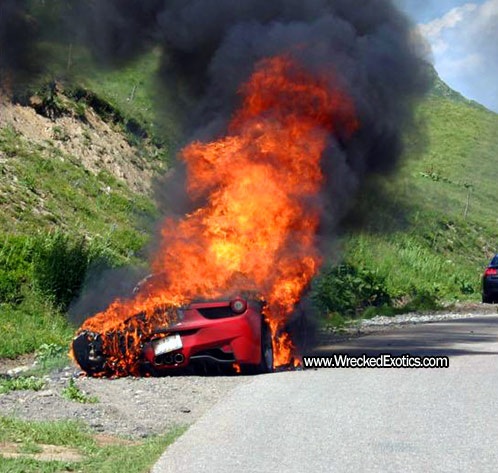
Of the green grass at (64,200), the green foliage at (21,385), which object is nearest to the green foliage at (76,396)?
the green foliage at (21,385)

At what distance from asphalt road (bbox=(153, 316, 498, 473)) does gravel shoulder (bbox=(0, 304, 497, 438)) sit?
14.2 inches

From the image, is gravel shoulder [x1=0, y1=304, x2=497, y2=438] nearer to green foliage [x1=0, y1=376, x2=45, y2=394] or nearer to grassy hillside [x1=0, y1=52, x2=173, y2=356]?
green foliage [x1=0, y1=376, x2=45, y2=394]

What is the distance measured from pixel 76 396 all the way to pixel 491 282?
22199 mm

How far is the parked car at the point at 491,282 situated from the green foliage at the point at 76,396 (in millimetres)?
21208

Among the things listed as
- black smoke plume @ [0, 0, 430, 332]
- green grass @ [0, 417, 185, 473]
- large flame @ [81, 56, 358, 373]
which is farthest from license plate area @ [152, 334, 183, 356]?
black smoke plume @ [0, 0, 430, 332]

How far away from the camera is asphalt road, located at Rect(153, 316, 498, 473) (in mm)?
7473

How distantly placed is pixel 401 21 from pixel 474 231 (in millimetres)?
45207

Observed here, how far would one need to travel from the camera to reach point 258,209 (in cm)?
1416

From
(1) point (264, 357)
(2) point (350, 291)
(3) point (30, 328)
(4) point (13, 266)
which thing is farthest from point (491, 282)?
(1) point (264, 357)

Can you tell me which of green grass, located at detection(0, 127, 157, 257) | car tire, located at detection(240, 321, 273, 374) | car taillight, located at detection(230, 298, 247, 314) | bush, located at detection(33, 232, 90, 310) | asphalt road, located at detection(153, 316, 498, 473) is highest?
green grass, located at detection(0, 127, 157, 257)

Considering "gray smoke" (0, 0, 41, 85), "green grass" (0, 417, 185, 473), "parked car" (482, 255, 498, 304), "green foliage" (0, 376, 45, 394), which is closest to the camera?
"green grass" (0, 417, 185, 473)

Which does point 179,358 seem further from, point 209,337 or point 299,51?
point 299,51

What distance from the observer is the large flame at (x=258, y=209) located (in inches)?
523

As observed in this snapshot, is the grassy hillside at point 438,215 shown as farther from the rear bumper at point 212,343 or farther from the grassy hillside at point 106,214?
the rear bumper at point 212,343
